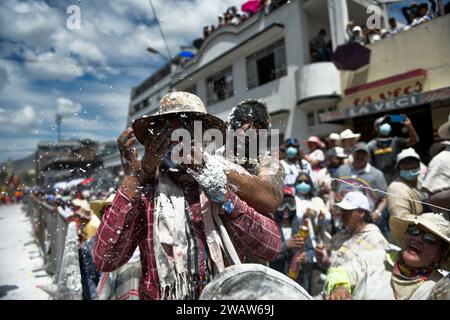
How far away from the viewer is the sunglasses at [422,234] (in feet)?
5.68

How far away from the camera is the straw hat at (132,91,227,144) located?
1.20m

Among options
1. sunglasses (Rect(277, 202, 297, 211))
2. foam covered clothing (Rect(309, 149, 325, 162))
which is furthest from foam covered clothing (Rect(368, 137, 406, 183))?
sunglasses (Rect(277, 202, 297, 211))

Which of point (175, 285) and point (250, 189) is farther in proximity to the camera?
point (250, 189)

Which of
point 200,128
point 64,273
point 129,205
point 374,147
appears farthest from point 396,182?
point 64,273

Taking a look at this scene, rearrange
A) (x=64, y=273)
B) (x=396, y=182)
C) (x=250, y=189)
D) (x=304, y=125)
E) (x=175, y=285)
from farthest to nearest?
(x=304, y=125) → (x=396, y=182) → (x=64, y=273) → (x=250, y=189) → (x=175, y=285)

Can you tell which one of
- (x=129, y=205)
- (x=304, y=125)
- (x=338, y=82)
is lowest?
(x=129, y=205)

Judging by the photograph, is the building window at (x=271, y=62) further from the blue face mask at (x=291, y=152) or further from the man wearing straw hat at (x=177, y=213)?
the man wearing straw hat at (x=177, y=213)

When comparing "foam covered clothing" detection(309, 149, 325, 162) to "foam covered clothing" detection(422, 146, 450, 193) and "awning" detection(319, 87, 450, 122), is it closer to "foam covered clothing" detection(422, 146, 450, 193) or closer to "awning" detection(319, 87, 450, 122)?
"awning" detection(319, 87, 450, 122)

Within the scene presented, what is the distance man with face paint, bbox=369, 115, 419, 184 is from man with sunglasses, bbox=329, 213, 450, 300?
182 centimetres

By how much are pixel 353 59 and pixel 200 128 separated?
26.3 ft

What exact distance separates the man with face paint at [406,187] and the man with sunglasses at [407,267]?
63 cm

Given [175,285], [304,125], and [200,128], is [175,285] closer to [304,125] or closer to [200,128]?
[200,128]
